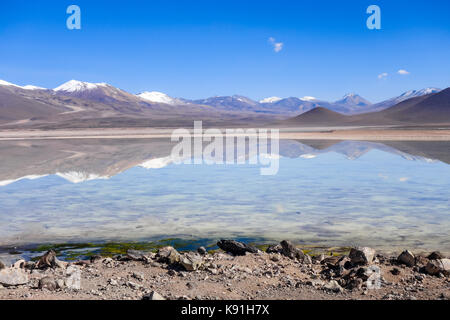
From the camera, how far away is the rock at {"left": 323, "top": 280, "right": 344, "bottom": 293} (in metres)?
5.32

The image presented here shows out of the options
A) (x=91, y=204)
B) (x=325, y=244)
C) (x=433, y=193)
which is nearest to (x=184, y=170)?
(x=91, y=204)

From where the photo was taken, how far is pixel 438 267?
228 inches

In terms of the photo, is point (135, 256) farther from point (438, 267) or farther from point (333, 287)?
point (438, 267)

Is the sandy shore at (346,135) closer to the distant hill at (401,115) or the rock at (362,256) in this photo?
the rock at (362,256)

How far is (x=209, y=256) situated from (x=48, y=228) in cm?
373

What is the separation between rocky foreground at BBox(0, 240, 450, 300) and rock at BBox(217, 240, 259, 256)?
1cm

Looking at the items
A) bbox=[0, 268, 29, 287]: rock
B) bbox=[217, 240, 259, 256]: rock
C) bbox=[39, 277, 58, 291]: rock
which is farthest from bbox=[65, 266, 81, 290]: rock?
bbox=[217, 240, 259, 256]: rock

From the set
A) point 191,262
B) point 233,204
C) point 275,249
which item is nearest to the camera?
point 191,262

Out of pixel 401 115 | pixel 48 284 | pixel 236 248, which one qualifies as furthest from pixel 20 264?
pixel 401 115

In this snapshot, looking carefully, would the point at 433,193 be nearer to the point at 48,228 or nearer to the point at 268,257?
the point at 268,257

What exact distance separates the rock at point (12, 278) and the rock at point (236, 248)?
8.78 feet

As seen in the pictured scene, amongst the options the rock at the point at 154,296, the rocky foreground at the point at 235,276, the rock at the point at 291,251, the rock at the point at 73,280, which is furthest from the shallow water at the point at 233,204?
the rock at the point at 154,296

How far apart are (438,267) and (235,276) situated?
2394mm

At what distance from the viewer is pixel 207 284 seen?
18.3 ft
